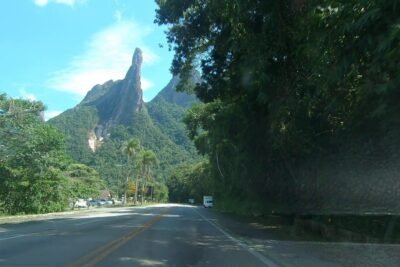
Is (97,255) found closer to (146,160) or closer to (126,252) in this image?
(126,252)

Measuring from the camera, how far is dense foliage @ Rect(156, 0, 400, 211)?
28.9 ft

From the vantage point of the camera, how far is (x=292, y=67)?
19.0 meters

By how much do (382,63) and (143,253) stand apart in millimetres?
9793

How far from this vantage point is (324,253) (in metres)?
16.0

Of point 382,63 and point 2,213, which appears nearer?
point 382,63

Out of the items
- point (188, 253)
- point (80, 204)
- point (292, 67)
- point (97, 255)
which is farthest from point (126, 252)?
point (80, 204)

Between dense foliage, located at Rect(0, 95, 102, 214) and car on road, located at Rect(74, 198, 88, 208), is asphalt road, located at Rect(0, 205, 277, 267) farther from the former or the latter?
car on road, located at Rect(74, 198, 88, 208)

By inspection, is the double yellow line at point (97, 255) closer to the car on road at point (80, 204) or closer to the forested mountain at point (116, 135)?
the car on road at point (80, 204)

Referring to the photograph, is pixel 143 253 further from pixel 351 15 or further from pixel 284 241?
pixel 351 15

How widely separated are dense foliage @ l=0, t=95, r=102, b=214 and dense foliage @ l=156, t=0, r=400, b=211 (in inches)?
687

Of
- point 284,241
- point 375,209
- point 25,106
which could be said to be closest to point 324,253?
point 284,241

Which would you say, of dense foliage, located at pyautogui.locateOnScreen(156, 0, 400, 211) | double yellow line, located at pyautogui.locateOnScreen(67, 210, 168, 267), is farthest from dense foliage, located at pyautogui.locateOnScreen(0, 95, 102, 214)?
double yellow line, located at pyautogui.locateOnScreen(67, 210, 168, 267)

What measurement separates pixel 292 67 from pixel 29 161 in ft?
101

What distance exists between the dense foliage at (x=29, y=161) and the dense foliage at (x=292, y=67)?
57.3 feet
